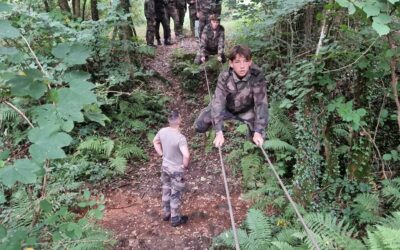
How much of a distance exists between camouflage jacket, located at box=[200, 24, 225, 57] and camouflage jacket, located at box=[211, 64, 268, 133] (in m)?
4.11

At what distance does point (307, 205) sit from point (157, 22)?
8715mm

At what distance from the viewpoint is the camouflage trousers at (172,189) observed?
5.49 meters

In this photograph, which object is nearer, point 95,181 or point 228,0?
point 95,181

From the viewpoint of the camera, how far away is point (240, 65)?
193 inches

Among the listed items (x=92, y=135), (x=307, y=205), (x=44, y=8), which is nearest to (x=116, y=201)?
(x=92, y=135)

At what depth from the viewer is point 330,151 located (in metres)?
5.64

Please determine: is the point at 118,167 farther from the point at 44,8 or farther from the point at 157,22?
the point at 157,22

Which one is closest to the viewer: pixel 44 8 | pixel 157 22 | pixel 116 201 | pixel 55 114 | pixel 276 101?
pixel 55 114

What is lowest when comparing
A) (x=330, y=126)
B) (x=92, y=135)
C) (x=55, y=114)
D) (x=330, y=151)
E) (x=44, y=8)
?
(x=92, y=135)

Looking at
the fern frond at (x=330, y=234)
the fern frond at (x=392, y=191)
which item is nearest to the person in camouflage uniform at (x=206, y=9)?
the fern frond at (x=392, y=191)

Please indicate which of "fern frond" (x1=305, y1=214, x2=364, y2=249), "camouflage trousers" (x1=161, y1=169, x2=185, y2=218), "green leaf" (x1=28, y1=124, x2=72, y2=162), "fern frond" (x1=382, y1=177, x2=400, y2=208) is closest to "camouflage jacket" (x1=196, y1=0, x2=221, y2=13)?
"camouflage trousers" (x1=161, y1=169, x2=185, y2=218)

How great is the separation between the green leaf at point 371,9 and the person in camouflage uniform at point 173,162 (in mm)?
3067

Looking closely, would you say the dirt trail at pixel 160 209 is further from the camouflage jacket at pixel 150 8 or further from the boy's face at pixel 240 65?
the camouflage jacket at pixel 150 8

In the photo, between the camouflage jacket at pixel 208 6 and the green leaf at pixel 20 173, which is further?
the camouflage jacket at pixel 208 6
